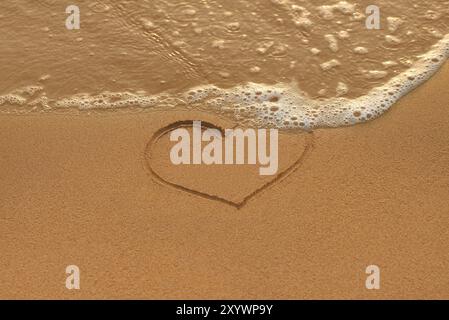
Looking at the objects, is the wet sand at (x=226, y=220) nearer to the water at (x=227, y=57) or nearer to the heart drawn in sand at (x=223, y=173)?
the heart drawn in sand at (x=223, y=173)

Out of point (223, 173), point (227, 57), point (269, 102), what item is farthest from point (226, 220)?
point (227, 57)

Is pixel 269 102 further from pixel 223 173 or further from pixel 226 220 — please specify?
pixel 226 220

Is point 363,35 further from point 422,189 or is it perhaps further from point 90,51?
point 90,51

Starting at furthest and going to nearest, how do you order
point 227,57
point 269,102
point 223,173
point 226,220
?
point 227,57
point 269,102
point 223,173
point 226,220

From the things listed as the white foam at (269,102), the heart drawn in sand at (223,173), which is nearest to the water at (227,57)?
the white foam at (269,102)

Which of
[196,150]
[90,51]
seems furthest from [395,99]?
[90,51]
